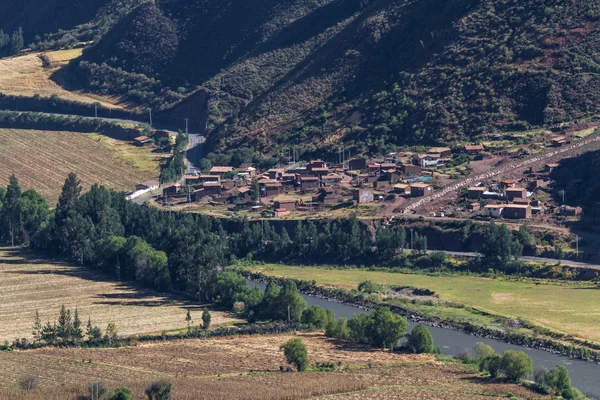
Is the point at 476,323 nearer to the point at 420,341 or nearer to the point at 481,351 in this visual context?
the point at 420,341

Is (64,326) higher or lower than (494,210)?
lower

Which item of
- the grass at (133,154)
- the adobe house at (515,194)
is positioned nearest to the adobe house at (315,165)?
the grass at (133,154)

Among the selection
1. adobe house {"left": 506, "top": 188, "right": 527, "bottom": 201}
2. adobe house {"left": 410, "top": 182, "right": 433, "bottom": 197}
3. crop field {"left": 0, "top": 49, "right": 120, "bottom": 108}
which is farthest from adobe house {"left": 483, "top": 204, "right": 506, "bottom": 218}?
crop field {"left": 0, "top": 49, "right": 120, "bottom": 108}

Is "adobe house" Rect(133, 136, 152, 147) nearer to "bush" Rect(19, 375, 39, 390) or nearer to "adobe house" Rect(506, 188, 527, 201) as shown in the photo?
"adobe house" Rect(506, 188, 527, 201)

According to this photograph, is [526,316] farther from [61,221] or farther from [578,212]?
[61,221]

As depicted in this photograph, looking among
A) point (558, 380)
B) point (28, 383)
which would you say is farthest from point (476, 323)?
point (28, 383)

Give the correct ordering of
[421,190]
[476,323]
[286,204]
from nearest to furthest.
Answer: [476,323]
[421,190]
[286,204]

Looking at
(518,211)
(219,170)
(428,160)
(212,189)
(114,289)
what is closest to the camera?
(114,289)
